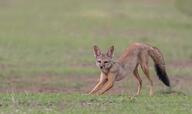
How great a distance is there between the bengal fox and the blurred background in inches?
95.5

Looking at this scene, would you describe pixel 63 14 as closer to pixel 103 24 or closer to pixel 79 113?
pixel 103 24

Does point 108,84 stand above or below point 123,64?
below

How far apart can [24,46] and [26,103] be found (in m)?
14.2

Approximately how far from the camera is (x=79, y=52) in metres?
26.3

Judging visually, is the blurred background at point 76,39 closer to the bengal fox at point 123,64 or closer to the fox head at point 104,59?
the bengal fox at point 123,64

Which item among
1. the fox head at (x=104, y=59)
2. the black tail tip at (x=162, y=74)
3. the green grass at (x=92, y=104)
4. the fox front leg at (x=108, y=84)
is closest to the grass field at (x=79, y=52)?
the green grass at (x=92, y=104)

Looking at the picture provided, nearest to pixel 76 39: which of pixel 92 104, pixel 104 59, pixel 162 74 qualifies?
pixel 162 74

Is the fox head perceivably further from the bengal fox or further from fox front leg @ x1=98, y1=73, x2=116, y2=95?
fox front leg @ x1=98, y1=73, x2=116, y2=95

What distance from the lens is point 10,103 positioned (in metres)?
13.6

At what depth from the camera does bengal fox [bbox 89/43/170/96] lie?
1492 centimetres

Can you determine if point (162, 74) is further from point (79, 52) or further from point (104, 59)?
point (79, 52)

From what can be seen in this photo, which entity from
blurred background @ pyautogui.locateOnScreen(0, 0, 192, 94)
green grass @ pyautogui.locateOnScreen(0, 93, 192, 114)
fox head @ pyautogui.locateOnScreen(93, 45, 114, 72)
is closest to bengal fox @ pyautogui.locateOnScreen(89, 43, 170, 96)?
fox head @ pyautogui.locateOnScreen(93, 45, 114, 72)

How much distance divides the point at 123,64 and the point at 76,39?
1463cm

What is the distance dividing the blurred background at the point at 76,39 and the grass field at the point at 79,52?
2 centimetres
